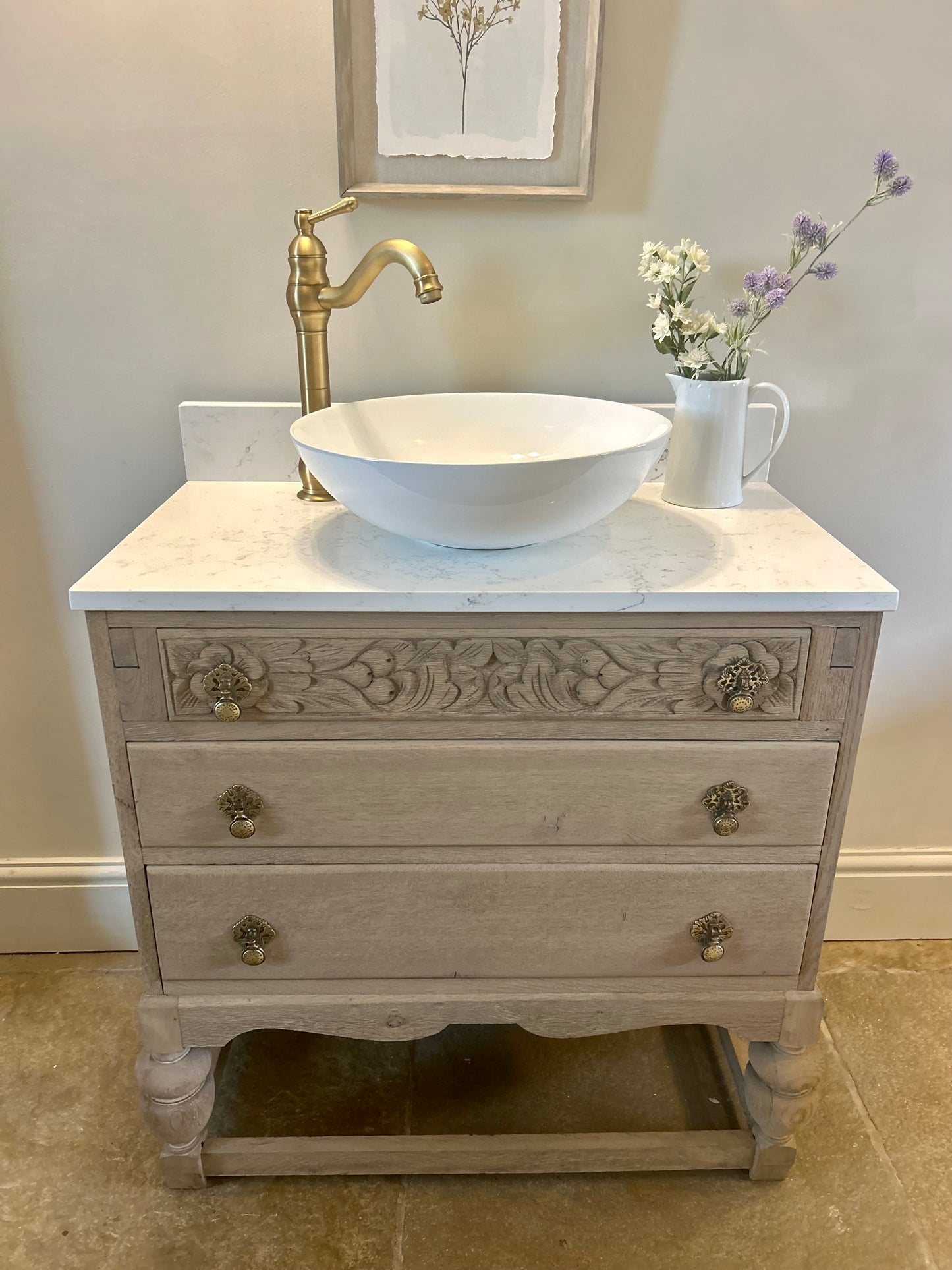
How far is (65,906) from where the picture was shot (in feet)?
5.29

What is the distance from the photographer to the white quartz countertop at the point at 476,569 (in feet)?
3.03

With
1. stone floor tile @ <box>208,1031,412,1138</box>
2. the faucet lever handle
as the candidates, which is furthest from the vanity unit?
the faucet lever handle

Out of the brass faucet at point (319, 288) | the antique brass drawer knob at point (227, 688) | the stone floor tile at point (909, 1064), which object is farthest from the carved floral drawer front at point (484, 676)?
the stone floor tile at point (909, 1064)

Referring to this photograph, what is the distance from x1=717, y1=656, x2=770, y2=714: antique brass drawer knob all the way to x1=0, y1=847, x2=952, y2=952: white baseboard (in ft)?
2.76

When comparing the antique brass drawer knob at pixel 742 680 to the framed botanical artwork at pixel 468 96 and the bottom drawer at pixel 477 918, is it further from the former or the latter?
the framed botanical artwork at pixel 468 96

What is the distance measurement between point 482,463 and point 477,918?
54cm

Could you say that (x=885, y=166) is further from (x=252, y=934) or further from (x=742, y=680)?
(x=252, y=934)

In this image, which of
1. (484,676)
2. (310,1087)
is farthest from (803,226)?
(310,1087)

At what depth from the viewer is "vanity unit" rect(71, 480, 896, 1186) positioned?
0.95m

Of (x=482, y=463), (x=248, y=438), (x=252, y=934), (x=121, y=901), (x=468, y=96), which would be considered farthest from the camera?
(x=121, y=901)

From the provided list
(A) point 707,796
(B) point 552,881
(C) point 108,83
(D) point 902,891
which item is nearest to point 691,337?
(A) point 707,796

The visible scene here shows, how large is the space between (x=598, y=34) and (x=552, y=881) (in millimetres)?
1067

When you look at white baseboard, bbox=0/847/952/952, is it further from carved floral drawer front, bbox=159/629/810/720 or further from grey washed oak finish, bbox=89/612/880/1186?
carved floral drawer front, bbox=159/629/810/720

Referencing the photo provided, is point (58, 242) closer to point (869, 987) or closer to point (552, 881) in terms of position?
point (552, 881)
